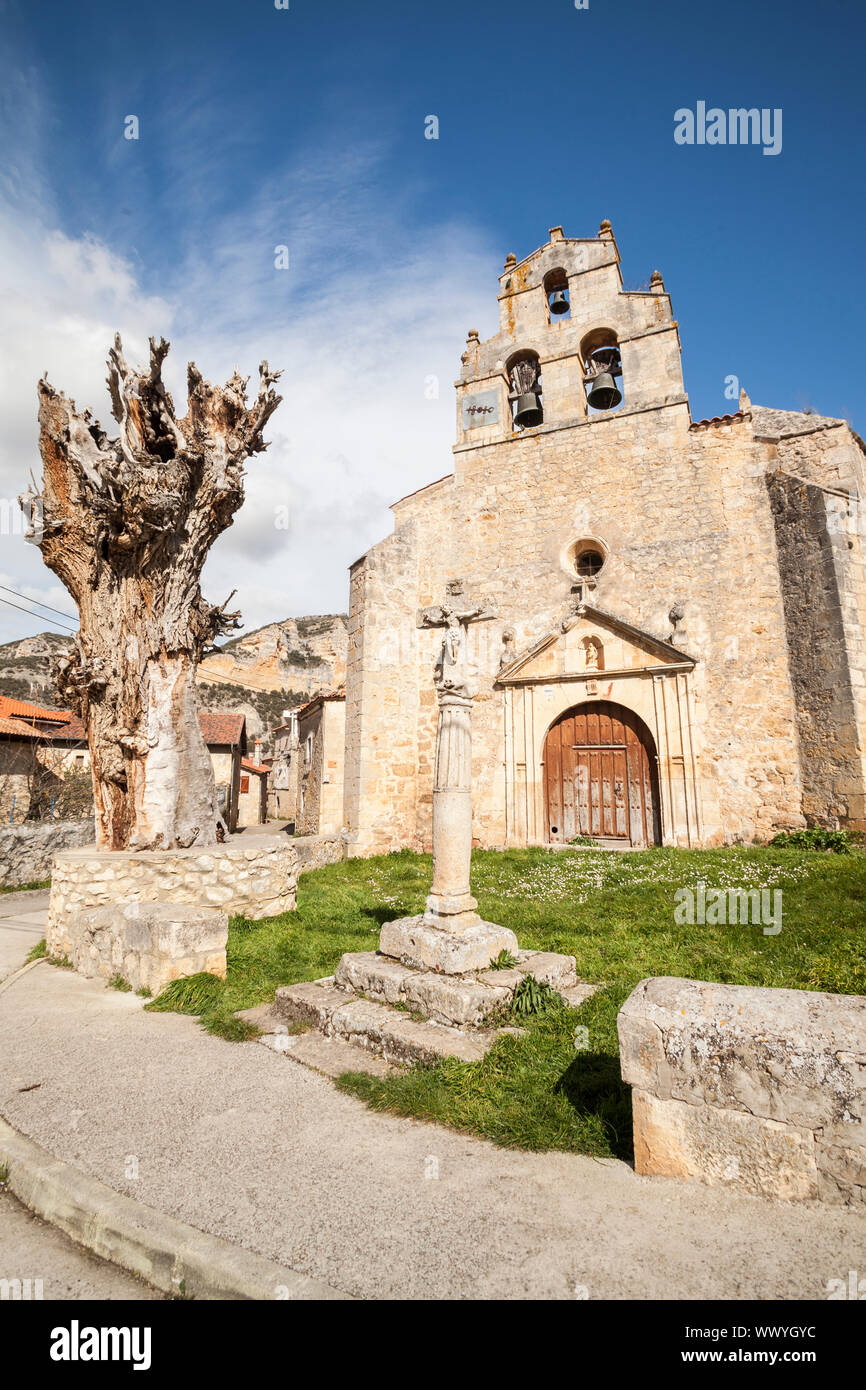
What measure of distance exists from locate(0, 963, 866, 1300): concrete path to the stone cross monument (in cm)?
130

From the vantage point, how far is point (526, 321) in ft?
45.6

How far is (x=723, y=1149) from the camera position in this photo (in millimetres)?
2492

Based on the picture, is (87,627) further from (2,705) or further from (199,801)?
(2,705)

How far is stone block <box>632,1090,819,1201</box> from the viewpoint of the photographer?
93.7 inches

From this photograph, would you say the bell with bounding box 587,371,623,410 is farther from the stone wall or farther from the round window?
the stone wall

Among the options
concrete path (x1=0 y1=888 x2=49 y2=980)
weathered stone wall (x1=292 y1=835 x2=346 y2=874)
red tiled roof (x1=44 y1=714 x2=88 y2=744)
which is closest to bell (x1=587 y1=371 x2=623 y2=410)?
weathered stone wall (x1=292 y1=835 x2=346 y2=874)

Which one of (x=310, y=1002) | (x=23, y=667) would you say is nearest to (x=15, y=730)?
(x=310, y=1002)

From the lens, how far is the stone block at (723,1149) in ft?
7.81

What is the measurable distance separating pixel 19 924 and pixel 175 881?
12.7 ft

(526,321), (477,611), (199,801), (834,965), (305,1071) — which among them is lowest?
(305,1071)

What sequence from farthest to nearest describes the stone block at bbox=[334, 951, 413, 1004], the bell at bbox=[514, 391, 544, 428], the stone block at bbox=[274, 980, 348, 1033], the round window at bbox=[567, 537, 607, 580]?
the bell at bbox=[514, 391, 544, 428]
the round window at bbox=[567, 537, 607, 580]
the stone block at bbox=[334, 951, 413, 1004]
the stone block at bbox=[274, 980, 348, 1033]
